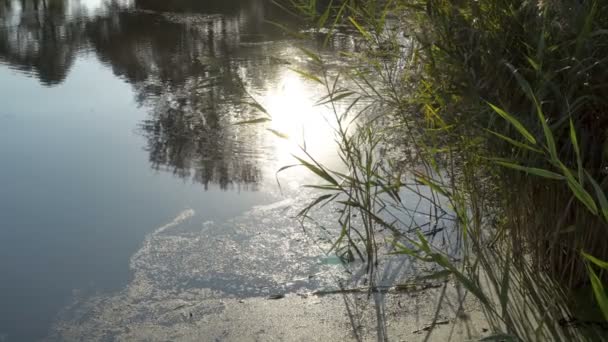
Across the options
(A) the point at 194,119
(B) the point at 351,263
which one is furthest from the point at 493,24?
(A) the point at 194,119

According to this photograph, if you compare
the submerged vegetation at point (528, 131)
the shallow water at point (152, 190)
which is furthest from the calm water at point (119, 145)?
the submerged vegetation at point (528, 131)

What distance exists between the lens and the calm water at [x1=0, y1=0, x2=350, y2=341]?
8.21 feet

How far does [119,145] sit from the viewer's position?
12.2ft

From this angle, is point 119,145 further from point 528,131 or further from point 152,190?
point 528,131

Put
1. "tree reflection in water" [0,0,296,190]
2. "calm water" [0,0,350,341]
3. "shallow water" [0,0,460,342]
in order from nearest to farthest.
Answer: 1. "shallow water" [0,0,460,342]
2. "calm water" [0,0,350,341]
3. "tree reflection in water" [0,0,296,190]

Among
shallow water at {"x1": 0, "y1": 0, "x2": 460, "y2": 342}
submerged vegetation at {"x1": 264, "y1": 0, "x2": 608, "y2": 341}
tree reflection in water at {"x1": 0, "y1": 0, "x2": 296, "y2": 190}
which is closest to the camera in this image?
submerged vegetation at {"x1": 264, "y1": 0, "x2": 608, "y2": 341}

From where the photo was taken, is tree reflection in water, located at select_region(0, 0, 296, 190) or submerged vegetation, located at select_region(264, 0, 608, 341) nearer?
submerged vegetation, located at select_region(264, 0, 608, 341)

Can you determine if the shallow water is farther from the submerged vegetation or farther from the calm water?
the submerged vegetation

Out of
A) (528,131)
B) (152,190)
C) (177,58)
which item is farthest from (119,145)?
(528,131)

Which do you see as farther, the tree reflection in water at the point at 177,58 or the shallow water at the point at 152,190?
the tree reflection in water at the point at 177,58

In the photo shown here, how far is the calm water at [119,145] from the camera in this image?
250cm

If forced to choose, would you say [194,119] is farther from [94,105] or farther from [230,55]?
[230,55]

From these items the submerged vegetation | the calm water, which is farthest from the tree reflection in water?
the submerged vegetation

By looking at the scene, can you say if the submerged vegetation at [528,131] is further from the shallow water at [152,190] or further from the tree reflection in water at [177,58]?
the tree reflection in water at [177,58]
